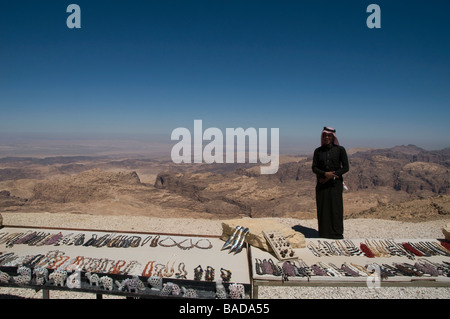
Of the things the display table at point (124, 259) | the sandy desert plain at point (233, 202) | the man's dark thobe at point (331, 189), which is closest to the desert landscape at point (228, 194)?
the sandy desert plain at point (233, 202)

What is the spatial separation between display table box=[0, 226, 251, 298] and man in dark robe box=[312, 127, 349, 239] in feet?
6.91

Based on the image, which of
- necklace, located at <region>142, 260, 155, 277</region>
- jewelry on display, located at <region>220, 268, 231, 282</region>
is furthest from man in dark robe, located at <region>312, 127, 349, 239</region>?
necklace, located at <region>142, 260, 155, 277</region>

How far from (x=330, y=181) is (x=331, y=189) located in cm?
15

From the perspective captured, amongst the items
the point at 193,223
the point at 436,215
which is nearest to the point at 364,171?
the point at 436,215

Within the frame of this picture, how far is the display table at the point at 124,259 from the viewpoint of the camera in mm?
2930

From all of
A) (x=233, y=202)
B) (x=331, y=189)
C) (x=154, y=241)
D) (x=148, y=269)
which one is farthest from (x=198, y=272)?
(x=233, y=202)

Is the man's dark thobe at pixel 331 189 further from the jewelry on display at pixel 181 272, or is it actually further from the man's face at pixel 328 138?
the jewelry on display at pixel 181 272

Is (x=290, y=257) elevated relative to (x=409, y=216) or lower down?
elevated

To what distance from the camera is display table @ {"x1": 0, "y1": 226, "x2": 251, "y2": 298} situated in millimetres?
2930

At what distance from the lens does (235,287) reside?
2.80 metres

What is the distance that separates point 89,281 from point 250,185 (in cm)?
2259

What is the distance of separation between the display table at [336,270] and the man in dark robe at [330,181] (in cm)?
126

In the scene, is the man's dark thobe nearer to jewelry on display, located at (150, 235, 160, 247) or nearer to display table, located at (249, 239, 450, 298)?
display table, located at (249, 239, 450, 298)

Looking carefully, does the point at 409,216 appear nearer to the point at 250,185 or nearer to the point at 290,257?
the point at 290,257
